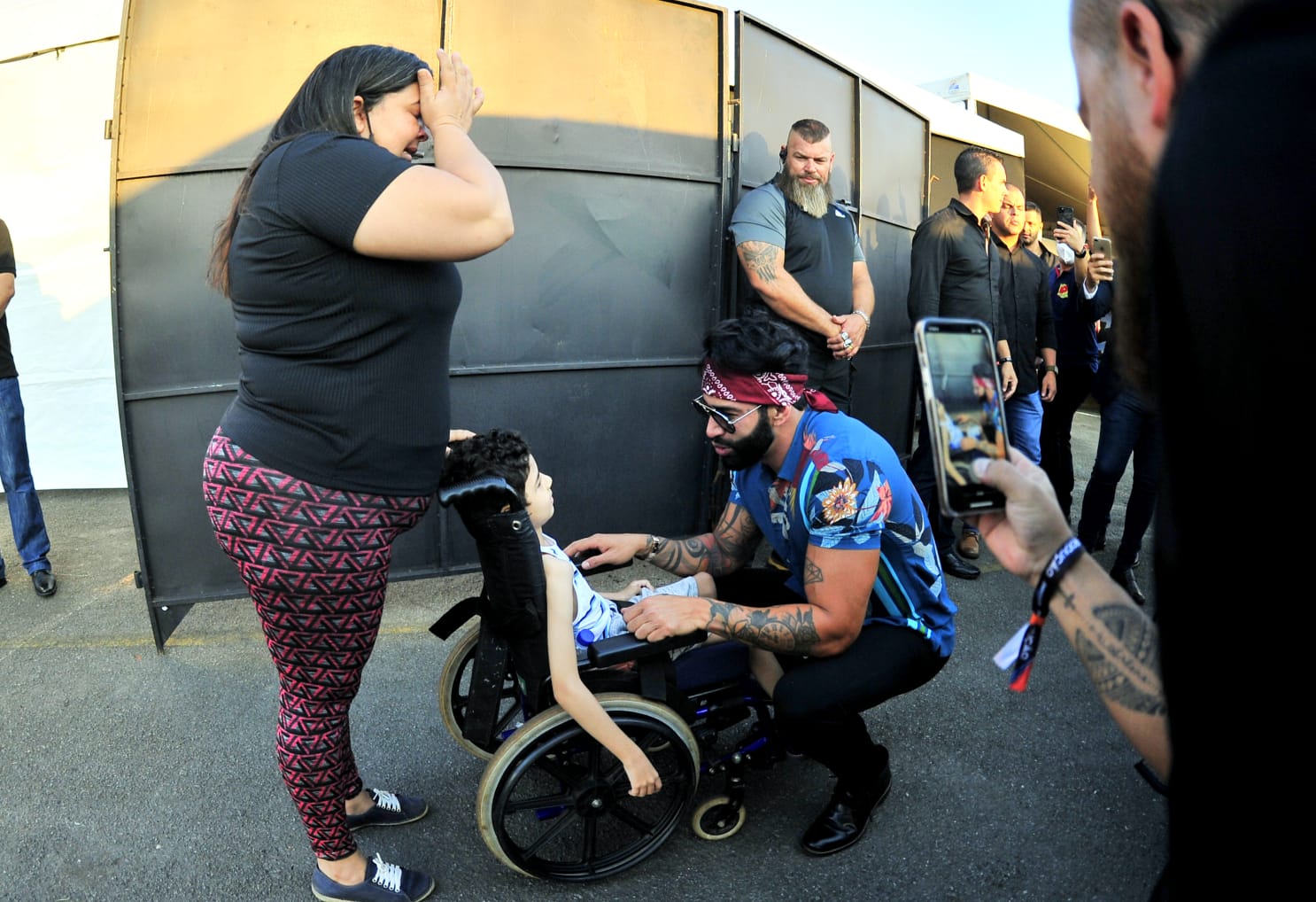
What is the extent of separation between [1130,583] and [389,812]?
3598mm

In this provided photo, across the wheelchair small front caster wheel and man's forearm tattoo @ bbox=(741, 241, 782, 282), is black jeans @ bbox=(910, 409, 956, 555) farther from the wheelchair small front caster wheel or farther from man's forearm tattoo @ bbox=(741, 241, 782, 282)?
the wheelchair small front caster wheel

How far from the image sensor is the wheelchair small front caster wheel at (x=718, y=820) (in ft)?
8.32

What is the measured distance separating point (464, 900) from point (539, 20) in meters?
3.47

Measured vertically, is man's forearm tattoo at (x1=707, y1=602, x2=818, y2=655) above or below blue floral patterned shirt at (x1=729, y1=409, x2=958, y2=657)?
below

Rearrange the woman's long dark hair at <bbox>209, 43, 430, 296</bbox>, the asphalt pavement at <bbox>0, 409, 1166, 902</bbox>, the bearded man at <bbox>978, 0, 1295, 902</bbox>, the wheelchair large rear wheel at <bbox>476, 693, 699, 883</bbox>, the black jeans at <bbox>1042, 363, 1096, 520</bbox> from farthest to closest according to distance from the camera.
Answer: the black jeans at <bbox>1042, 363, 1096, 520</bbox>, the asphalt pavement at <bbox>0, 409, 1166, 902</bbox>, the wheelchair large rear wheel at <bbox>476, 693, 699, 883</bbox>, the woman's long dark hair at <bbox>209, 43, 430, 296</bbox>, the bearded man at <bbox>978, 0, 1295, 902</bbox>

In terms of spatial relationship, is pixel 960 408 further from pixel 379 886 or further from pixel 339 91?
pixel 379 886

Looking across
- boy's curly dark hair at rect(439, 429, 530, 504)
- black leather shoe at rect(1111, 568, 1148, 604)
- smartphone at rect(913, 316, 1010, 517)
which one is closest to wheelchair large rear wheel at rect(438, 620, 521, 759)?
boy's curly dark hair at rect(439, 429, 530, 504)

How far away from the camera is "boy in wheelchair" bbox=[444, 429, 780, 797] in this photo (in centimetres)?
218

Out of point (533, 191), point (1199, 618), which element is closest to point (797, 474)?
point (1199, 618)

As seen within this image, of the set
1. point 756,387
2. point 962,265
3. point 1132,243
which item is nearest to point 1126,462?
point 962,265

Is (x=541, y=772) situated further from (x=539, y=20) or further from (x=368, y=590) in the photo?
(x=539, y=20)

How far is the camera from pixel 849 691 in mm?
2334

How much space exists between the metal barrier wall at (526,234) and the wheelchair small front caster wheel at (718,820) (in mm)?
1975

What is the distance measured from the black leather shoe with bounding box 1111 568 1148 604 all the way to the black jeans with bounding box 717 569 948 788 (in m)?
2.28
